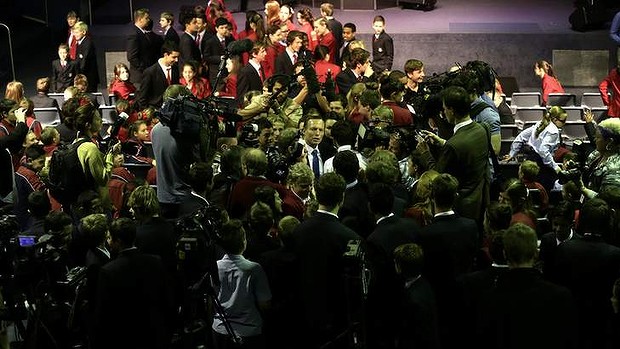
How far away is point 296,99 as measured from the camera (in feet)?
37.9

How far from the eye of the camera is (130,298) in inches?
251

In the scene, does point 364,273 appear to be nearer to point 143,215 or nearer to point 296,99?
point 143,215

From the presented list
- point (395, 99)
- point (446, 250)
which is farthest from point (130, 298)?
point (395, 99)

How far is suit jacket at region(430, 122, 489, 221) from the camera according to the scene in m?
7.90

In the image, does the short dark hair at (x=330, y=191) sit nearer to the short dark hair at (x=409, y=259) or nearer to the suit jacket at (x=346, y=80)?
the short dark hair at (x=409, y=259)

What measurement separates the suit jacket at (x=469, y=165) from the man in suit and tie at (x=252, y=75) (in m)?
5.26

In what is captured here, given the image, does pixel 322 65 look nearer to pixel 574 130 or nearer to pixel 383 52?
pixel 383 52

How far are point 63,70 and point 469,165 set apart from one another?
909 cm

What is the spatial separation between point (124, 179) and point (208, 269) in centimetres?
315

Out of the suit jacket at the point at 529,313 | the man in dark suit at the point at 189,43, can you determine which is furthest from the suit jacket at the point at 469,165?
the man in dark suit at the point at 189,43

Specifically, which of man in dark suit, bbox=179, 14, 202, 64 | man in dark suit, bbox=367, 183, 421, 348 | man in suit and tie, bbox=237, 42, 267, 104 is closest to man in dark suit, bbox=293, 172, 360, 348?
man in dark suit, bbox=367, 183, 421, 348

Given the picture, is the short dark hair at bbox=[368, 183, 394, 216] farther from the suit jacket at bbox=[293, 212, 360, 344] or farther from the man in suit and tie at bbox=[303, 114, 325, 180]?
the man in suit and tie at bbox=[303, 114, 325, 180]

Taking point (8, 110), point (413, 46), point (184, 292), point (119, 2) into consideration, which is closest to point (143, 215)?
point (184, 292)

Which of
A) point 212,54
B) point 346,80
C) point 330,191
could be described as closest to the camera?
point 330,191
